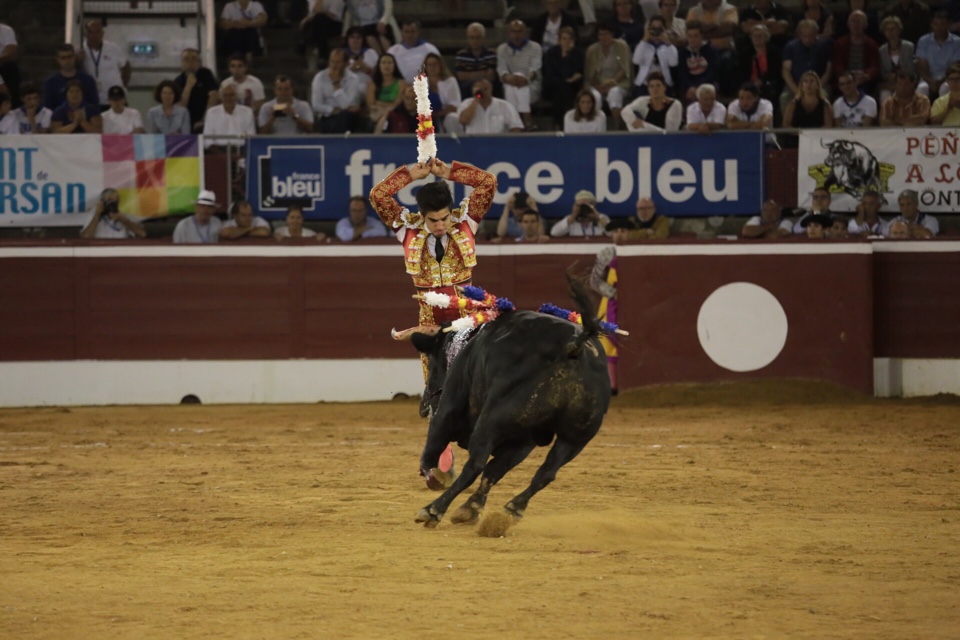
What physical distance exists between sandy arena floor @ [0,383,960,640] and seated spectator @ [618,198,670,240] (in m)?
2.84

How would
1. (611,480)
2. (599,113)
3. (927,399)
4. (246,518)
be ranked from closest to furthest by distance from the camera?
(246,518) → (611,480) → (927,399) → (599,113)

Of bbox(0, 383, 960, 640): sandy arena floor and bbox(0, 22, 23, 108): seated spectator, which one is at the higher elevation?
bbox(0, 22, 23, 108): seated spectator

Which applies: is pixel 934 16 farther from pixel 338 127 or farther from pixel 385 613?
pixel 385 613

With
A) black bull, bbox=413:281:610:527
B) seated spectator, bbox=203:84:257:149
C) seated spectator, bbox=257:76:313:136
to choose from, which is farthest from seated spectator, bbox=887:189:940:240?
black bull, bbox=413:281:610:527

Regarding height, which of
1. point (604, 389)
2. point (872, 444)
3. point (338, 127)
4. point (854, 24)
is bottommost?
point (872, 444)

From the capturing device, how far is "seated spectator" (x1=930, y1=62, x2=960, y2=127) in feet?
44.7

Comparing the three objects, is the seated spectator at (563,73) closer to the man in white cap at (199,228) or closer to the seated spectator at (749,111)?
the seated spectator at (749,111)

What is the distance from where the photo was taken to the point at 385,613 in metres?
5.00

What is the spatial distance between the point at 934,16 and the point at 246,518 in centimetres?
1091

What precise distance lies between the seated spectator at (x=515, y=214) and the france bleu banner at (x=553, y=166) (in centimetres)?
13

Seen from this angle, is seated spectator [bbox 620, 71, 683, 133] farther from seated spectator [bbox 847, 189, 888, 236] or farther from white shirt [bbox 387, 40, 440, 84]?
white shirt [bbox 387, 40, 440, 84]

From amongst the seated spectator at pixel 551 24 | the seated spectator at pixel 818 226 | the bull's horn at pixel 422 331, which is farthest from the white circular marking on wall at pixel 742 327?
the bull's horn at pixel 422 331

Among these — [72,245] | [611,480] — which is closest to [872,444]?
[611,480]

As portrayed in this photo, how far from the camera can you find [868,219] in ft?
44.5
